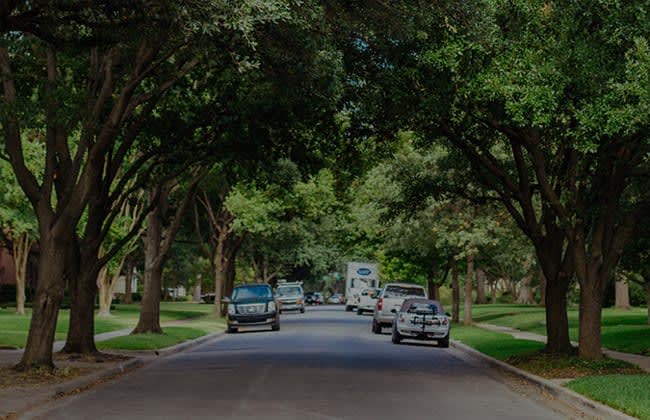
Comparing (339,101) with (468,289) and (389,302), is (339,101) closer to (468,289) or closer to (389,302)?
(389,302)

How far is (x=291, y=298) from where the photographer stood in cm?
6838

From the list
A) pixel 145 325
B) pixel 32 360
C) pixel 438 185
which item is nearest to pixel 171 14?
pixel 32 360

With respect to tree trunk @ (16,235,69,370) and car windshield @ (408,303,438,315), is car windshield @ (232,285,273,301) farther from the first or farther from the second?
tree trunk @ (16,235,69,370)

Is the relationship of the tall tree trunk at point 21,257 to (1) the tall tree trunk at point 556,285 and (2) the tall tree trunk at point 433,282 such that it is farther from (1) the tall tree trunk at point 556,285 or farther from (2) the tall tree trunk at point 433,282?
(1) the tall tree trunk at point 556,285

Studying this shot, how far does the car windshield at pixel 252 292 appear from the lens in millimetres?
41562

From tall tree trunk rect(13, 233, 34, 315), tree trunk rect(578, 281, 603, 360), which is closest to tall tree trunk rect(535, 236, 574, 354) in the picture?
tree trunk rect(578, 281, 603, 360)

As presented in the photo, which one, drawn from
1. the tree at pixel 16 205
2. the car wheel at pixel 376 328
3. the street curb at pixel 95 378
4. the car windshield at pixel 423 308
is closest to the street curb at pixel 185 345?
the street curb at pixel 95 378

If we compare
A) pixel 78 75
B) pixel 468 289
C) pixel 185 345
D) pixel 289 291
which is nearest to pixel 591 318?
pixel 78 75

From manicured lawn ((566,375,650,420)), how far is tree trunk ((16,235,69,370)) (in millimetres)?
9104

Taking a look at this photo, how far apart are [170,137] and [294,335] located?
13919mm

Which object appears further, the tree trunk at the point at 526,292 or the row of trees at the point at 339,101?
the tree trunk at the point at 526,292

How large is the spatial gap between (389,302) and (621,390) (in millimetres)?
24380

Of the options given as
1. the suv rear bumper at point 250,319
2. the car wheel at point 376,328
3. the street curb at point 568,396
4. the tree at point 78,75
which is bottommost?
the street curb at point 568,396

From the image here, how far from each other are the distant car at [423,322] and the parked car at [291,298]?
116 ft
